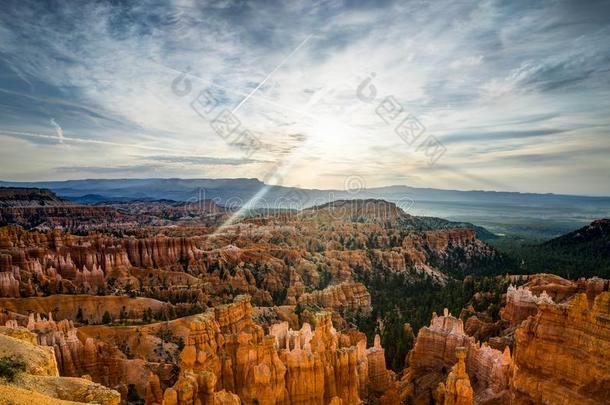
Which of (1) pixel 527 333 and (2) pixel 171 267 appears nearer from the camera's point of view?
(1) pixel 527 333

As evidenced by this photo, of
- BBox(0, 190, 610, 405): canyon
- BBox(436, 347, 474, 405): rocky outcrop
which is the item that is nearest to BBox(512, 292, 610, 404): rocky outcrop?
BBox(0, 190, 610, 405): canyon

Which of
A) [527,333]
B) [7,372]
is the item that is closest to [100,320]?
[7,372]

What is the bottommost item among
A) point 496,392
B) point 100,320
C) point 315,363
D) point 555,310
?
point 100,320

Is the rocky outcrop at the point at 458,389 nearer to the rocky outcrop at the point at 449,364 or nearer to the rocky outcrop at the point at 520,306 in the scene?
the rocky outcrop at the point at 449,364

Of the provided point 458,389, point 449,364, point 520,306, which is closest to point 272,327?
point 458,389

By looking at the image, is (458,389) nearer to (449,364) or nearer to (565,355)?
(565,355)

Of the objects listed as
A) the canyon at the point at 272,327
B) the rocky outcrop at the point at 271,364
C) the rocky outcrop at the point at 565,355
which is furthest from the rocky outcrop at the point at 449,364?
the rocky outcrop at the point at 271,364

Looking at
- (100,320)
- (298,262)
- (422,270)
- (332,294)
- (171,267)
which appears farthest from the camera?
(422,270)

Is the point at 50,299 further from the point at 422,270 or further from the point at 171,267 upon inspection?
the point at 422,270

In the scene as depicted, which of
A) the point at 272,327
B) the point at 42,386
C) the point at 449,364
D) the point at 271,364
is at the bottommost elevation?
the point at 449,364

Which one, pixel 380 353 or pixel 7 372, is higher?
pixel 7 372

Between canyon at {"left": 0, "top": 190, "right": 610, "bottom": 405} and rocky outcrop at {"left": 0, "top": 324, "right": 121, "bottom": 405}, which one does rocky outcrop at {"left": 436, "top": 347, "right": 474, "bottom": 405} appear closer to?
canyon at {"left": 0, "top": 190, "right": 610, "bottom": 405}
